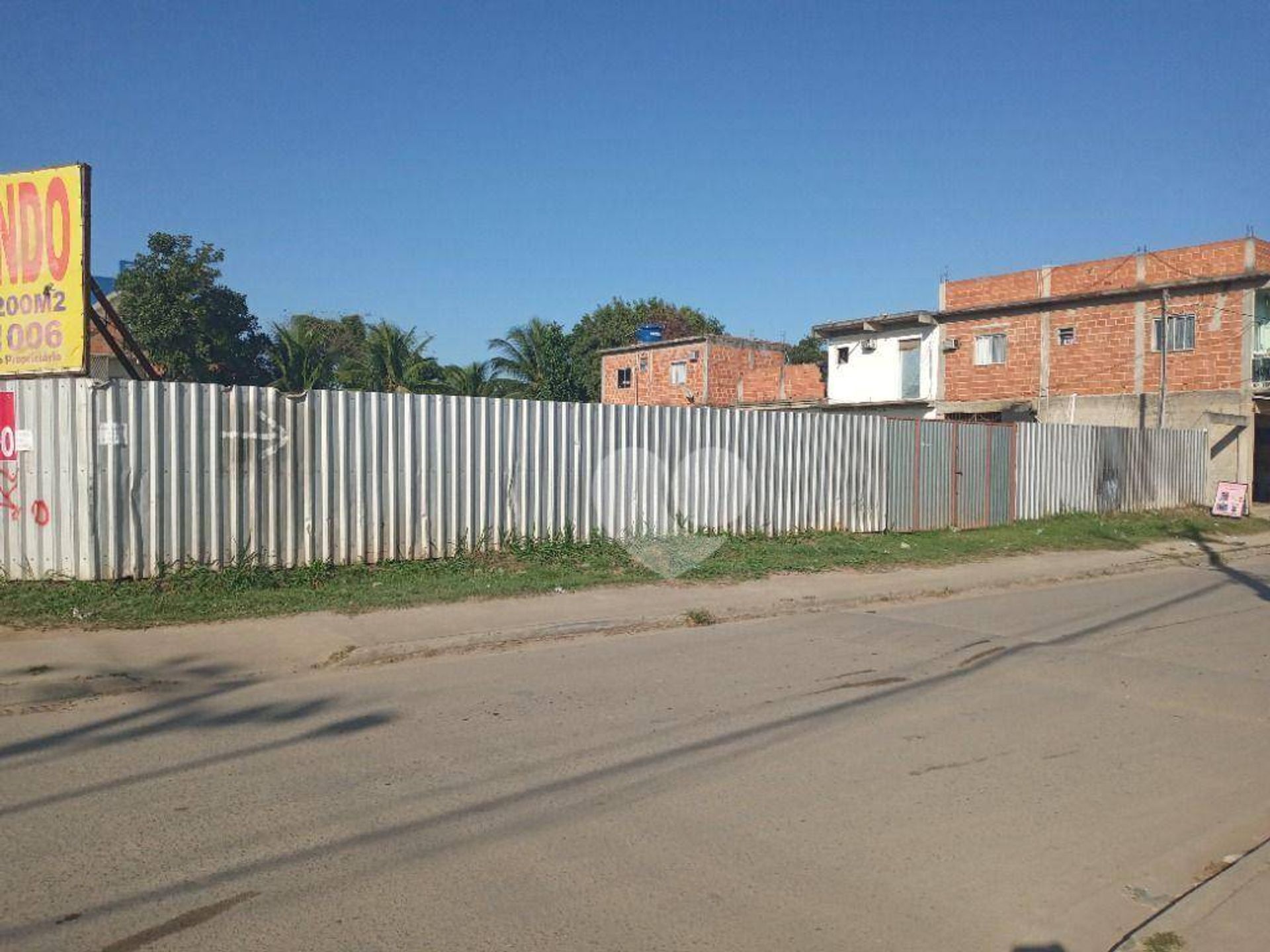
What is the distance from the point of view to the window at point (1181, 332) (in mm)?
30578

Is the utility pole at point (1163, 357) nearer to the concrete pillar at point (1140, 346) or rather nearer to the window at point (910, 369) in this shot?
the concrete pillar at point (1140, 346)

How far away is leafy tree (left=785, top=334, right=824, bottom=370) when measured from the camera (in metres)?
67.4

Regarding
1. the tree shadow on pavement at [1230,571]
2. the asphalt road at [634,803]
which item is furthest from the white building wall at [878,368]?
the asphalt road at [634,803]

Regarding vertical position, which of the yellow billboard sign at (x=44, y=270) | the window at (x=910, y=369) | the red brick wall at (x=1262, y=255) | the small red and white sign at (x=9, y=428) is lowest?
the small red and white sign at (x=9, y=428)

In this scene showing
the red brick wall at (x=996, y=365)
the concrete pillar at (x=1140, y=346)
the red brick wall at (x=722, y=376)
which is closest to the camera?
the concrete pillar at (x=1140, y=346)

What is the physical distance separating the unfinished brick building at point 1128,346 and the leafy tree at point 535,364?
54.0ft

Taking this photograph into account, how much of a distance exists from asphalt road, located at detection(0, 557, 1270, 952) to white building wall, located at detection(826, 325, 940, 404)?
31.1 meters

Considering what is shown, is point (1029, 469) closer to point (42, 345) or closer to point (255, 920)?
point (42, 345)

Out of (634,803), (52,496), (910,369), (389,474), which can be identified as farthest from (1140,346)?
(634,803)

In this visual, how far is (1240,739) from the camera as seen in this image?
6527mm

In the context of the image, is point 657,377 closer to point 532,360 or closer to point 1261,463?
point 532,360

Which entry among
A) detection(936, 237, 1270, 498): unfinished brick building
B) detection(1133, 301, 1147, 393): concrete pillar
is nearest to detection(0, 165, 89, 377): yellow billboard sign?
detection(936, 237, 1270, 498): unfinished brick building

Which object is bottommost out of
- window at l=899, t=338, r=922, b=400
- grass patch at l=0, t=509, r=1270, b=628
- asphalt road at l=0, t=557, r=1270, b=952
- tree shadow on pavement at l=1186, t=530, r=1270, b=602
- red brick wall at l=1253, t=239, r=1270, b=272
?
tree shadow on pavement at l=1186, t=530, r=1270, b=602

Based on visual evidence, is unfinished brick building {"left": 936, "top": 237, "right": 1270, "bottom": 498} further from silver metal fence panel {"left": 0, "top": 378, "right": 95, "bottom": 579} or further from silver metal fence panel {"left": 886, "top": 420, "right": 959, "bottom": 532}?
silver metal fence panel {"left": 0, "top": 378, "right": 95, "bottom": 579}
